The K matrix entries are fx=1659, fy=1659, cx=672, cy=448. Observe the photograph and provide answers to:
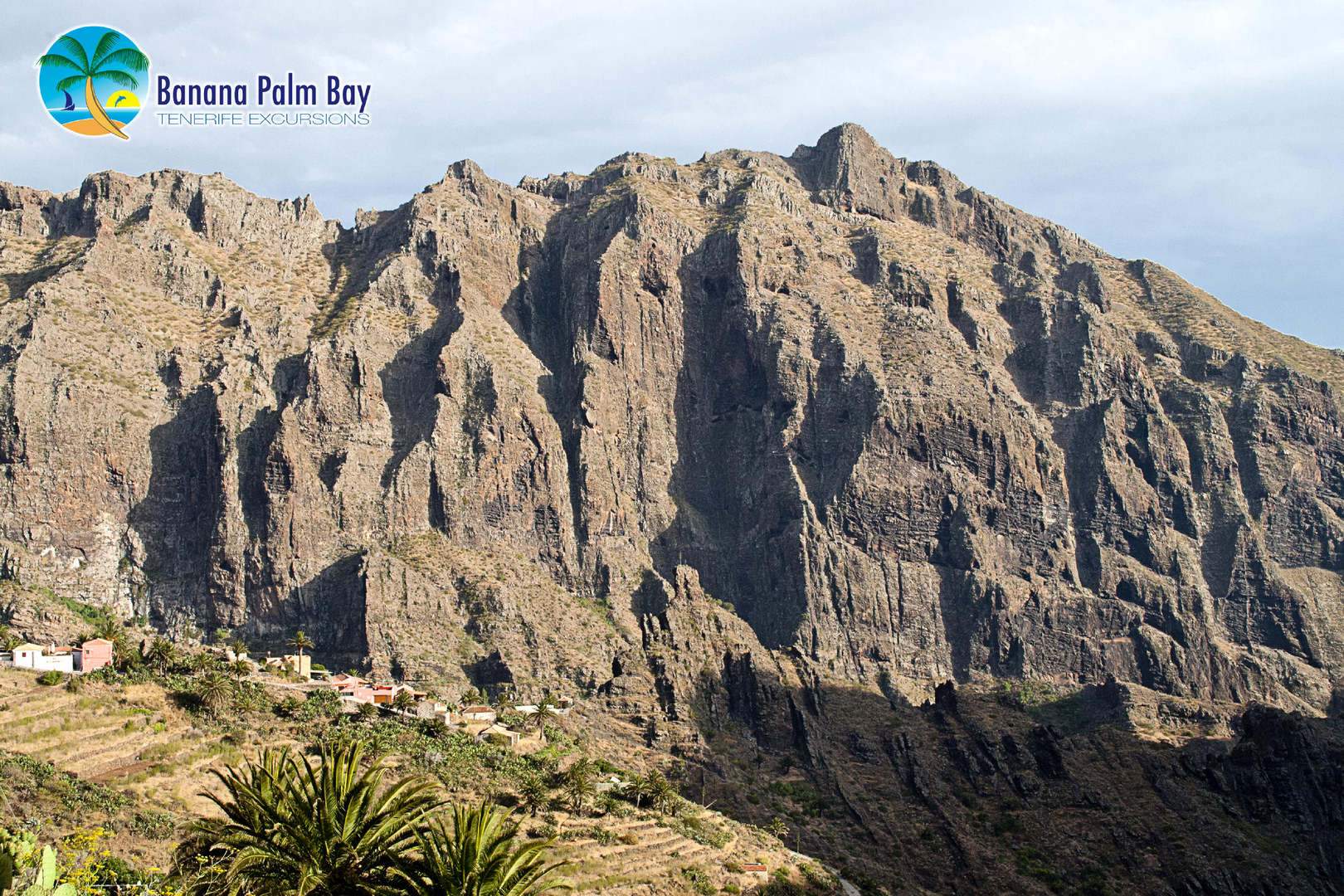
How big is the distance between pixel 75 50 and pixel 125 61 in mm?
4818

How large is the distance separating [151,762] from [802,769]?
285 ft

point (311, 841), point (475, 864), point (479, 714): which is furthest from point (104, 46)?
point (475, 864)

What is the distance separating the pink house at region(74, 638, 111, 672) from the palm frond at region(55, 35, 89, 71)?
165 feet

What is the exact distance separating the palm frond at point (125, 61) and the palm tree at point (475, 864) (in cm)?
8956

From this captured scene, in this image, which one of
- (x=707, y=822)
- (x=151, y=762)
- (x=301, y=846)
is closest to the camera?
(x=301, y=846)

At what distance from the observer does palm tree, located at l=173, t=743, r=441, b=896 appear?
68.1 meters

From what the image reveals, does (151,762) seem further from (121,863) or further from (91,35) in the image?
(91,35)

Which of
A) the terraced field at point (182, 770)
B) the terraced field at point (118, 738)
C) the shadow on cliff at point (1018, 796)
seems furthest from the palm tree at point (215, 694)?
the shadow on cliff at point (1018, 796)

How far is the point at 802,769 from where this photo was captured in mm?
186500

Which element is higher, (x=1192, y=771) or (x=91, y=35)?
(x=91, y=35)

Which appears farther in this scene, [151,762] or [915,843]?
[915,843]

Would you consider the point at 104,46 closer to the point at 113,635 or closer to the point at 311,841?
the point at 113,635

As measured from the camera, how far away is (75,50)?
133375 mm

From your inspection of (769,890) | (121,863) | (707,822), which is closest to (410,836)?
(121,863)
